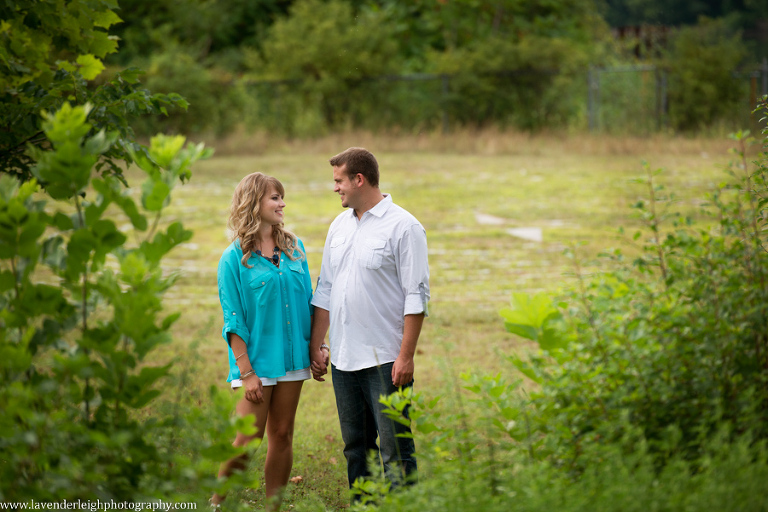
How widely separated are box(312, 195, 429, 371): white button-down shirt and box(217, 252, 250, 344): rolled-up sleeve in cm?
48

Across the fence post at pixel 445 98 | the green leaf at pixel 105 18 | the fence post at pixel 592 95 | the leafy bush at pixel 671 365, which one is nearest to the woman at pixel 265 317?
the green leaf at pixel 105 18

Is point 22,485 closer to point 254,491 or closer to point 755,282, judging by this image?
point 254,491

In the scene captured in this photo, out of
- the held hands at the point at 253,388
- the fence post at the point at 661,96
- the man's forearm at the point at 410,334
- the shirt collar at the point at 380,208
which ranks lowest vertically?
the held hands at the point at 253,388

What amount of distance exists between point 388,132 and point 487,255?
1532 cm

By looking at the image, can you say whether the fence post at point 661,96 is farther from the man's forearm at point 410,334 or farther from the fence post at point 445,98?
the man's forearm at point 410,334

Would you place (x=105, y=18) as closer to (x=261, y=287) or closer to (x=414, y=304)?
(x=261, y=287)

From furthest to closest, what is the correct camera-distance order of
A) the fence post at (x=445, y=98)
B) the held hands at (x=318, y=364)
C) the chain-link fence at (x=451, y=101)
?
the fence post at (x=445, y=98) → the chain-link fence at (x=451, y=101) → the held hands at (x=318, y=364)

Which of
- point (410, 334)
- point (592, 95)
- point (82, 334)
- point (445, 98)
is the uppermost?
point (445, 98)

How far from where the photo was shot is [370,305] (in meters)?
3.88

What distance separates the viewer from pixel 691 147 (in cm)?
2103

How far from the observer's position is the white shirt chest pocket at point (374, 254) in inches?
152

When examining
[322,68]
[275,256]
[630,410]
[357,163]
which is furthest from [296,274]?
[322,68]

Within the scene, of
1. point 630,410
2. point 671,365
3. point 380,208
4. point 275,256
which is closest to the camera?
point 630,410

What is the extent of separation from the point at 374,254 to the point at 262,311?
0.66 meters
